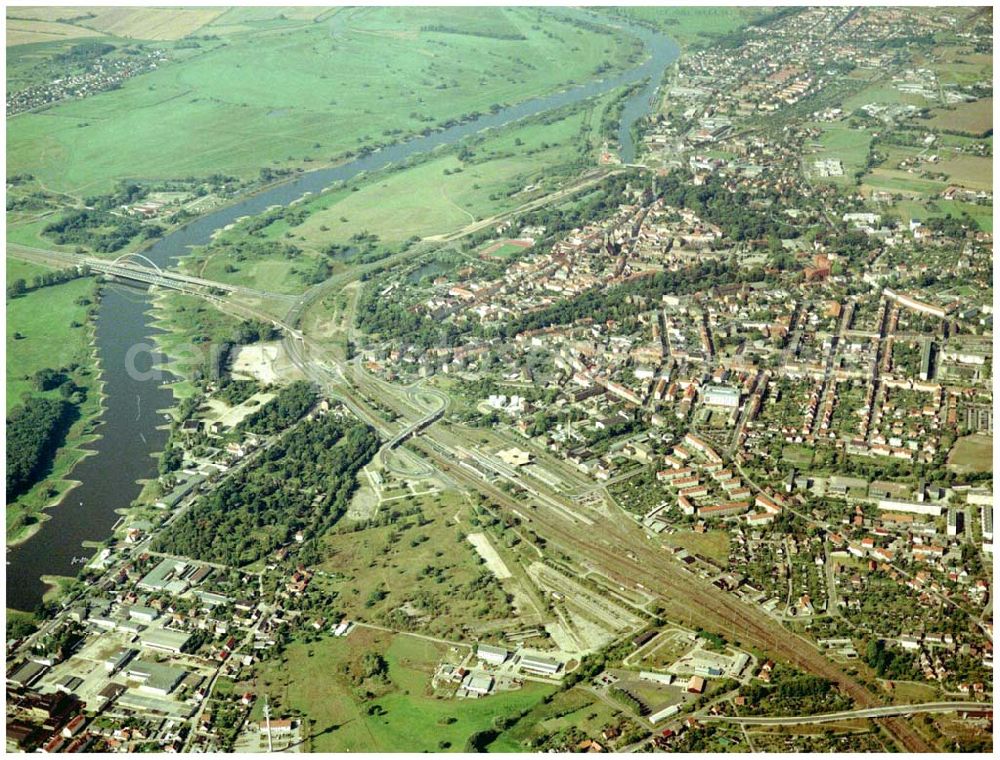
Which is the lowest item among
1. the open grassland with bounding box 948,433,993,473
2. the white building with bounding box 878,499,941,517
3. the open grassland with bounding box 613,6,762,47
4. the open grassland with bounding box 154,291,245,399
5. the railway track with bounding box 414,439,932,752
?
the open grassland with bounding box 948,433,993,473

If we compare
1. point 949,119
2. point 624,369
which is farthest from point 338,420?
point 949,119

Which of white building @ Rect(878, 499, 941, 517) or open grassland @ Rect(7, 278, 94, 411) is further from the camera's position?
open grassland @ Rect(7, 278, 94, 411)

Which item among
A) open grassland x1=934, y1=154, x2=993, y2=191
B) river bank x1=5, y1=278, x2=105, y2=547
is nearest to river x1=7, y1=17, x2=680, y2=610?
river bank x1=5, y1=278, x2=105, y2=547

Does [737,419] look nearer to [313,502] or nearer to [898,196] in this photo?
[313,502]

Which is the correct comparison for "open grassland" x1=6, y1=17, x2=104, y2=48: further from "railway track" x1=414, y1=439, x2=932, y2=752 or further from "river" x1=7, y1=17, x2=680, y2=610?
"railway track" x1=414, y1=439, x2=932, y2=752

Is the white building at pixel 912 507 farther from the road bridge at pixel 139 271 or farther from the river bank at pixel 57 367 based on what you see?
the road bridge at pixel 139 271
